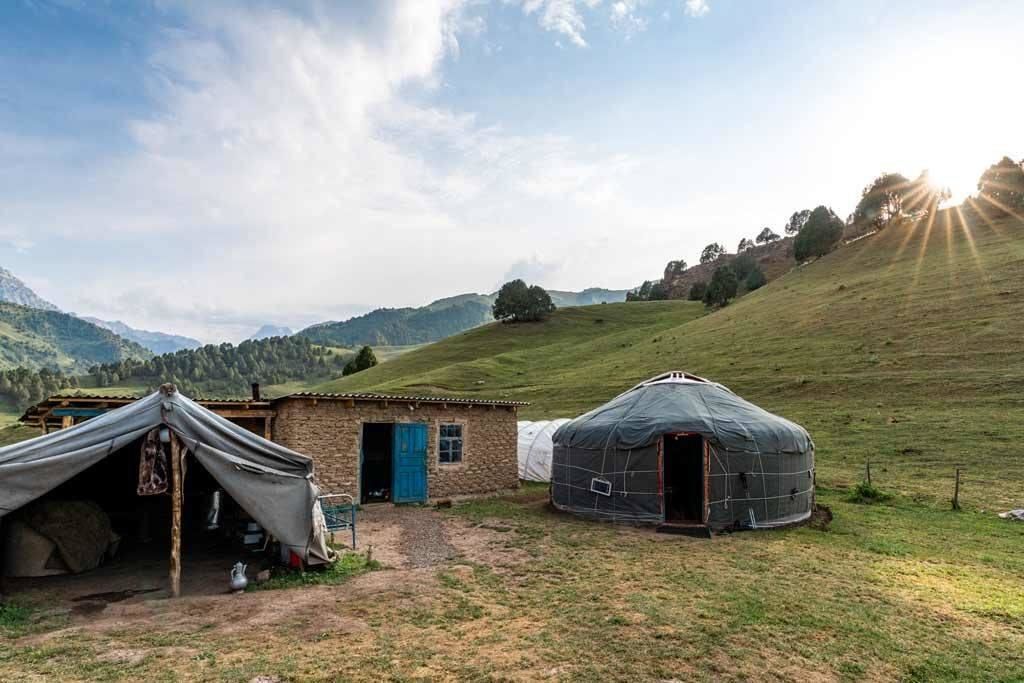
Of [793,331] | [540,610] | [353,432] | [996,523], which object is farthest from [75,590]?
[793,331]

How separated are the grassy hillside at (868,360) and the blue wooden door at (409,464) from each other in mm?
10909

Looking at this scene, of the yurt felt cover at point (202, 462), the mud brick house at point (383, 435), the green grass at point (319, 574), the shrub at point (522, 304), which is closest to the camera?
the yurt felt cover at point (202, 462)

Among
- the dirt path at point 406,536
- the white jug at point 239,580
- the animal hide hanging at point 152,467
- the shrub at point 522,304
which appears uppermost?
the shrub at point 522,304

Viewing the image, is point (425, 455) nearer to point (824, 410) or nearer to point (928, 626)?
point (928, 626)

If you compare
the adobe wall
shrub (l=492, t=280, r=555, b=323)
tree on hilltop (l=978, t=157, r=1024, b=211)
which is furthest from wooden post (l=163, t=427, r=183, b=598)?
tree on hilltop (l=978, t=157, r=1024, b=211)

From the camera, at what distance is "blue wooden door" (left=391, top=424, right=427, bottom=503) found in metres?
14.0

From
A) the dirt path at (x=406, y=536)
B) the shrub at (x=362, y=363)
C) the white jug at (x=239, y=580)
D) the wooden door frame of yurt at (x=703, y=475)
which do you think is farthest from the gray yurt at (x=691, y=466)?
the shrub at (x=362, y=363)

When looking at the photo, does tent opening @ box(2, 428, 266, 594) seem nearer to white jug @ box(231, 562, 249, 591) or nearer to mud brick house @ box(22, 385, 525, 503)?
white jug @ box(231, 562, 249, 591)

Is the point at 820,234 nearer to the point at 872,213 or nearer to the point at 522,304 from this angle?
the point at 872,213

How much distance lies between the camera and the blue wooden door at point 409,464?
14000mm

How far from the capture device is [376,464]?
1558 centimetres

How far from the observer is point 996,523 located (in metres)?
11.5

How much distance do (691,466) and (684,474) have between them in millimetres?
257

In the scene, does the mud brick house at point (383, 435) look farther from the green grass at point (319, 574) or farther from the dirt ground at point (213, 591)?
the green grass at point (319, 574)
